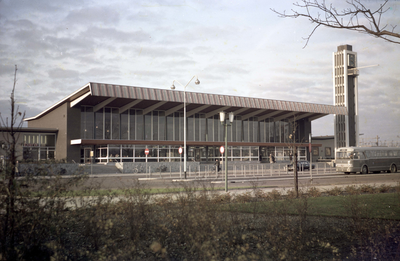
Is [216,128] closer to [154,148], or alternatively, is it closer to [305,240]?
[154,148]

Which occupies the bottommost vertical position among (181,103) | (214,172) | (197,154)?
(214,172)

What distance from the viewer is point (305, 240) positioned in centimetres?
677

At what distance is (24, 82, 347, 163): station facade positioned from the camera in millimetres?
45781

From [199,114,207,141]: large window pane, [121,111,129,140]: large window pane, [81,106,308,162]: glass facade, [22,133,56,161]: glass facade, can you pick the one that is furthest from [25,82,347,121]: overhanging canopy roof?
[22,133,56,161]: glass facade

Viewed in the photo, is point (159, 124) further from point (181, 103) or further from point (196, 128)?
point (196, 128)

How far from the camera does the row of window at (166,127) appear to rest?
1890 inches

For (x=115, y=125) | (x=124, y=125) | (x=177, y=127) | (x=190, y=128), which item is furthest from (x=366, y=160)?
(x=115, y=125)

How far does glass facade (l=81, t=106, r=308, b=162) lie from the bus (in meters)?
22.7

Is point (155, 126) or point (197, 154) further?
point (197, 154)

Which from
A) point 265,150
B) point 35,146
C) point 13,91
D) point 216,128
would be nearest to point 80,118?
point 35,146

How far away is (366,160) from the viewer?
3694 centimetres

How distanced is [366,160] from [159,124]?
29.6 metres

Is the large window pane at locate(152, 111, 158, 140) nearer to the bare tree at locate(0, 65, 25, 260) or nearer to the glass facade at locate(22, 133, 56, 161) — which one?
the glass facade at locate(22, 133, 56, 161)

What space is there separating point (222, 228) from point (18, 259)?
11.5 ft
